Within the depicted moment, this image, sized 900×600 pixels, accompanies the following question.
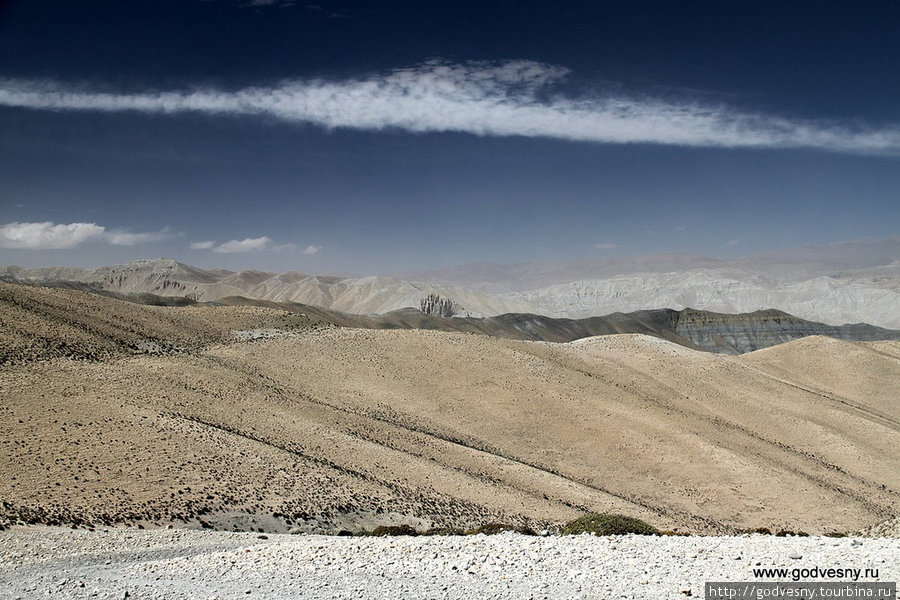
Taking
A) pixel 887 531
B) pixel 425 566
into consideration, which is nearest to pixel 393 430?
pixel 425 566

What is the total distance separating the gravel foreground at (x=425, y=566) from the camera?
995cm

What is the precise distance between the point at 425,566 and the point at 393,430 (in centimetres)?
1843

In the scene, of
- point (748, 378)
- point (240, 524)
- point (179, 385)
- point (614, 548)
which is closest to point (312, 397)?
point (179, 385)

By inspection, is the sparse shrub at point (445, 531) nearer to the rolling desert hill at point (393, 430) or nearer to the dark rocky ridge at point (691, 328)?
the rolling desert hill at point (393, 430)

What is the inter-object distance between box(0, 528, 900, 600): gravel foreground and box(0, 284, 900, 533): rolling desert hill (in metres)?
3.60

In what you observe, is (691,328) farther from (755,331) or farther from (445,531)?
(445,531)

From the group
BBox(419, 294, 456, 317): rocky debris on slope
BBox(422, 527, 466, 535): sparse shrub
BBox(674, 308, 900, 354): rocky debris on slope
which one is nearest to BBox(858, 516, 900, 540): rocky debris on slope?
BBox(422, 527, 466, 535): sparse shrub

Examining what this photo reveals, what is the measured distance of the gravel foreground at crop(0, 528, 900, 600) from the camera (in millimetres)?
9953

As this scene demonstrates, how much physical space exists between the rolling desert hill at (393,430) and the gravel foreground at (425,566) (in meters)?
3.60

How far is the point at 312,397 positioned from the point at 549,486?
42.4 ft

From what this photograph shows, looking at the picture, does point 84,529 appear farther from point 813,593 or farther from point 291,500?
point 813,593

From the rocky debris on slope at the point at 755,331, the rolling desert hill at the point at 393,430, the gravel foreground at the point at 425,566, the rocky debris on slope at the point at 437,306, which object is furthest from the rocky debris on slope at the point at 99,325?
the rocky debris on slope at the point at 437,306

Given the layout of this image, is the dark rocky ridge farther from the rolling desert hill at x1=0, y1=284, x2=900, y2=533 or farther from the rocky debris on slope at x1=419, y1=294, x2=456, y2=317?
the rolling desert hill at x1=0, y1=284, x2=900, y2=533

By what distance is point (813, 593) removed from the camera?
350 inches
